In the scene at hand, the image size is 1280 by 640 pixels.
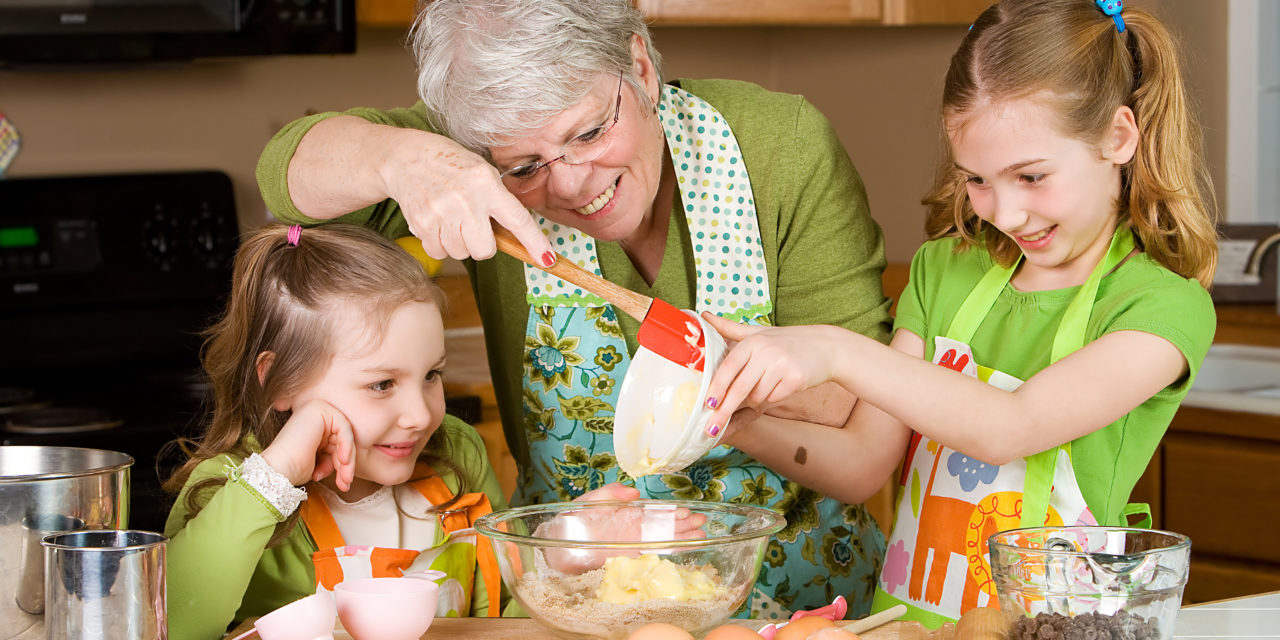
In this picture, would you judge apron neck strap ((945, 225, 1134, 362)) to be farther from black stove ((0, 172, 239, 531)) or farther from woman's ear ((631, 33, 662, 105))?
black stove ((0, 172, 239, 531))

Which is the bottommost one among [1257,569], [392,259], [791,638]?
[1257,569]

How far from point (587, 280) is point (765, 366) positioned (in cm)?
17

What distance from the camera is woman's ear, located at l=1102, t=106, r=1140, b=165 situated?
128cm

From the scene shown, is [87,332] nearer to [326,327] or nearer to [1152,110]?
[326,327]

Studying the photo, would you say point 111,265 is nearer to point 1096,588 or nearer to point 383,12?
point 383,12

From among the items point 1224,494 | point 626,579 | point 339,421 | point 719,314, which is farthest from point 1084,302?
point 1224,494

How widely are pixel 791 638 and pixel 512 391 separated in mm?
736

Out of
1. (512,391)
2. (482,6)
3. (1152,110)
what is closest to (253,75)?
(512,391)

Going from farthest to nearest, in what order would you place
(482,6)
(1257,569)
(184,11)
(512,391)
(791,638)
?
1. (1257,569)
2. (184,11)
3. (512,391)
4. (482,6)
5. (791,638)

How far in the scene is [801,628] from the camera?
938mm

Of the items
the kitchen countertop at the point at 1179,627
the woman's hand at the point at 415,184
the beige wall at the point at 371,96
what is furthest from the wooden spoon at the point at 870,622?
the beige wall at the point at 371,96

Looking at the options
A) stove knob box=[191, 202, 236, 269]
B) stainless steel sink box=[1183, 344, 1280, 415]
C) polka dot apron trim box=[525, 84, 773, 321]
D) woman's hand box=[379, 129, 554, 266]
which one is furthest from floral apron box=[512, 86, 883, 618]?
stainless steel sink box=[1183, 344, 1280, 415]

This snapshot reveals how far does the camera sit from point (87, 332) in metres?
2.25

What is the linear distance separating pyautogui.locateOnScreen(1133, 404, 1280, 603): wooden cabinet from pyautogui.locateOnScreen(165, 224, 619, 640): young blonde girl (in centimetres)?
153
